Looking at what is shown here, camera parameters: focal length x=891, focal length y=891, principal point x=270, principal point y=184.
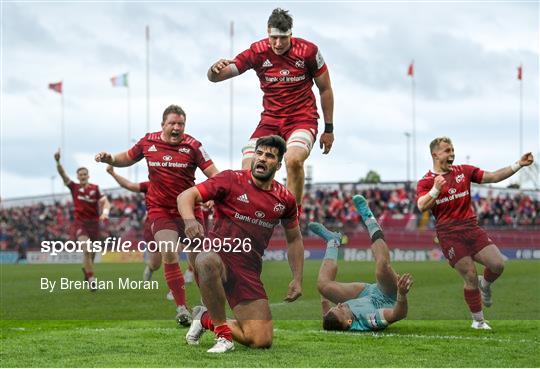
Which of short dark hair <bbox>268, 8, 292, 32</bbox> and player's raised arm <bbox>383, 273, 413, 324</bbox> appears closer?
player's raised arm <bbox>383, 273, 413, 324</bbox>

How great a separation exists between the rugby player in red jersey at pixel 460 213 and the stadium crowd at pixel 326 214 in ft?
82.3

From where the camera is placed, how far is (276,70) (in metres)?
11.6

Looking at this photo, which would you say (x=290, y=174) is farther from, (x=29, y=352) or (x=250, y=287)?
(x=29, y=352)

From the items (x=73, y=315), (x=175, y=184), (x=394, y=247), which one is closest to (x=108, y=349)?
(x=175, y=184)

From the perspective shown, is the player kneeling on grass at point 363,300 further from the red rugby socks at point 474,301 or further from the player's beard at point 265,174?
the player's beard at point 265,174

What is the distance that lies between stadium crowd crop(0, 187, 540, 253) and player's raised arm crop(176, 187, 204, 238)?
29.4 meters

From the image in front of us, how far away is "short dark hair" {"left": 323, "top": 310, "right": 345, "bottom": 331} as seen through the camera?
37.3 feet

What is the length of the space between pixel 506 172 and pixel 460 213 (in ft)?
2.82

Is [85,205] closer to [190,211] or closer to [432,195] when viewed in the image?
[432,195]

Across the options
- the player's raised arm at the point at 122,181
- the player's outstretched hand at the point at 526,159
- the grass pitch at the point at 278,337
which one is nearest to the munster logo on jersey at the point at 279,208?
the grass pitch at the point at 278,337

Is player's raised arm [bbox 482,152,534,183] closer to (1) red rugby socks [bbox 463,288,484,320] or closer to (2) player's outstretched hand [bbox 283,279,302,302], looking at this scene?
(1) red rugby socks [bbox 463,288,484,320]

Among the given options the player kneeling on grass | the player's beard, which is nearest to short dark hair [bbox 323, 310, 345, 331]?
the player kneeling on grass

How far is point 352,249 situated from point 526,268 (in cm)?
1046

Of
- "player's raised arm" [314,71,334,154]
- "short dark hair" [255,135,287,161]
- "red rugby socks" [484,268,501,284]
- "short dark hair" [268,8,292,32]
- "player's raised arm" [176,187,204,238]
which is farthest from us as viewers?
"red rugby socks" [484,268,501,284]
